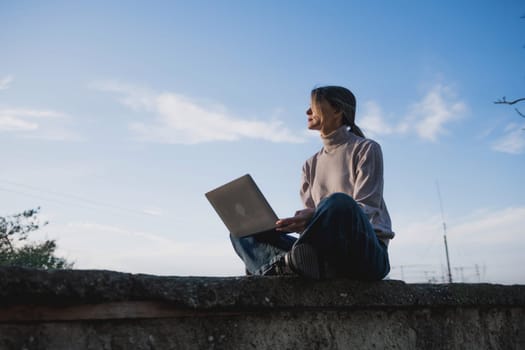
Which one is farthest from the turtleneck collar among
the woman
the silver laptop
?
A: the silver laptop

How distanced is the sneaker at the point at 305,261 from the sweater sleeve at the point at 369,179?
1.50 feet

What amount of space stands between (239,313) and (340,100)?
1.43 meters

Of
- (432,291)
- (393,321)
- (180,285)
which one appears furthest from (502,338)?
(180,285)

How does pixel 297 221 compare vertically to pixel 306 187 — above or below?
below

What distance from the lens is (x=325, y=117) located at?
8.99 ft

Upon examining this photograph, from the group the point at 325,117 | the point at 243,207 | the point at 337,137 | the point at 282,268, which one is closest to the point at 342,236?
the point at 282,268

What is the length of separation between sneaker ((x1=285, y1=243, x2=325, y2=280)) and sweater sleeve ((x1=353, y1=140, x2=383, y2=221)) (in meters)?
0.46

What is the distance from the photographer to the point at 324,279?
192cm

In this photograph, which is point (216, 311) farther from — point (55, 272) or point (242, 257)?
point (242, 257)

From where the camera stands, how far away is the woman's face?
2740 millimetres

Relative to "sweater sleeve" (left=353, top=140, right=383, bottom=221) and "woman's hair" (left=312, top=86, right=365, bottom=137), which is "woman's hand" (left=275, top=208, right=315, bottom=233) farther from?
"woman's hair" (left=312, top=86, right=365, bottom=137)

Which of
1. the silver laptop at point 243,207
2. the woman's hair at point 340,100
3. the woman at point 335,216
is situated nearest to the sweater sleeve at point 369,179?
the woman at point 335,216

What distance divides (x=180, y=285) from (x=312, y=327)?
1.80 ft

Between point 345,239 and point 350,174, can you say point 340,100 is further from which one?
point 345,239
